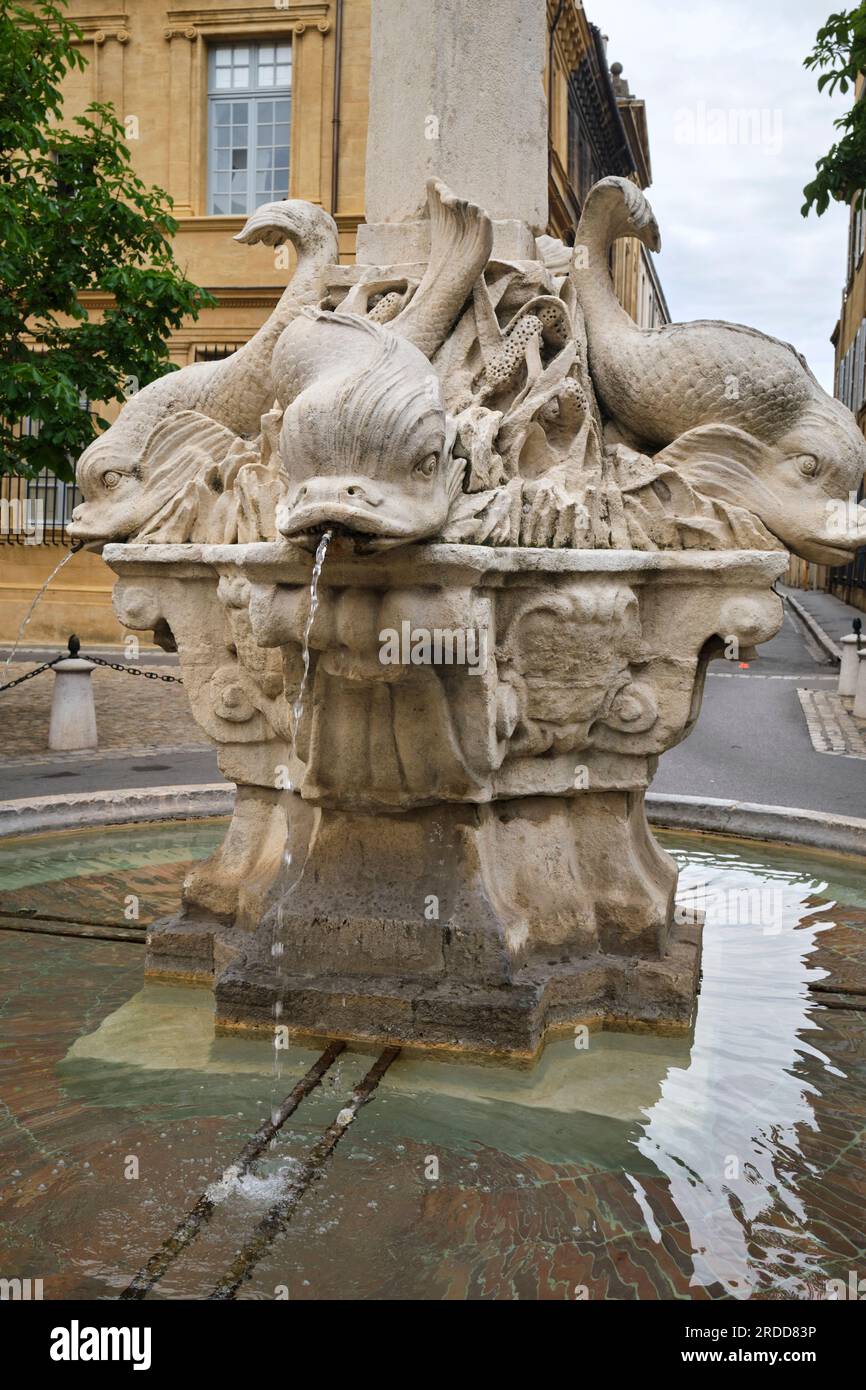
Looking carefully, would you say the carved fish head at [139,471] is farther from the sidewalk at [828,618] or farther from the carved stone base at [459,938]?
the sidewalk at [828,618]

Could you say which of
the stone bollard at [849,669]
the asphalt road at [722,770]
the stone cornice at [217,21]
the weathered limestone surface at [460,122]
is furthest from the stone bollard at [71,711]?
the stone cornice at [217,21]

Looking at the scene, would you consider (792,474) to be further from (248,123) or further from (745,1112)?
(248,123)

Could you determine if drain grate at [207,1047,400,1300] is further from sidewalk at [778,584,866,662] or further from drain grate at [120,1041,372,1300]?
sidewalk at [778,584,866,662]

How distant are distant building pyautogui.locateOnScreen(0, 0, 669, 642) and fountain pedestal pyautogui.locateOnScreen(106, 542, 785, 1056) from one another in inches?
584

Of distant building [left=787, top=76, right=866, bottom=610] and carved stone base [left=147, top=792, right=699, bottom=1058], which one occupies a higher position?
distant building [left=787, top=76, right=866, bottom=610]

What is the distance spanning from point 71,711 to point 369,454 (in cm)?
662

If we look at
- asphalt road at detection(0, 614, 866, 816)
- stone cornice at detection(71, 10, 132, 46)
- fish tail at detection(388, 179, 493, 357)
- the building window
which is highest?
stone cornice at detection(71, 10, 132, 46)

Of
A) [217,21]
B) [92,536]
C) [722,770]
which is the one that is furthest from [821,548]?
[217,21]

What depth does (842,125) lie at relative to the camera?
1026cm

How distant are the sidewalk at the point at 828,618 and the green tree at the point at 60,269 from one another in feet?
32.8

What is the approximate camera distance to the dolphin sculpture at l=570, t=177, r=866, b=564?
12.3ft

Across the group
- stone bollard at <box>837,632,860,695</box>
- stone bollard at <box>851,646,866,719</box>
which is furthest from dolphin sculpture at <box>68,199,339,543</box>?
stone bollard at <box>837,632,860,695</box>

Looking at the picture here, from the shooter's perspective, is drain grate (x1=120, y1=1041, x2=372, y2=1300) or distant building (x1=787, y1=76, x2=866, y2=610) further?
distant building (x1=787, y1=76, x2=866, y2=610)
